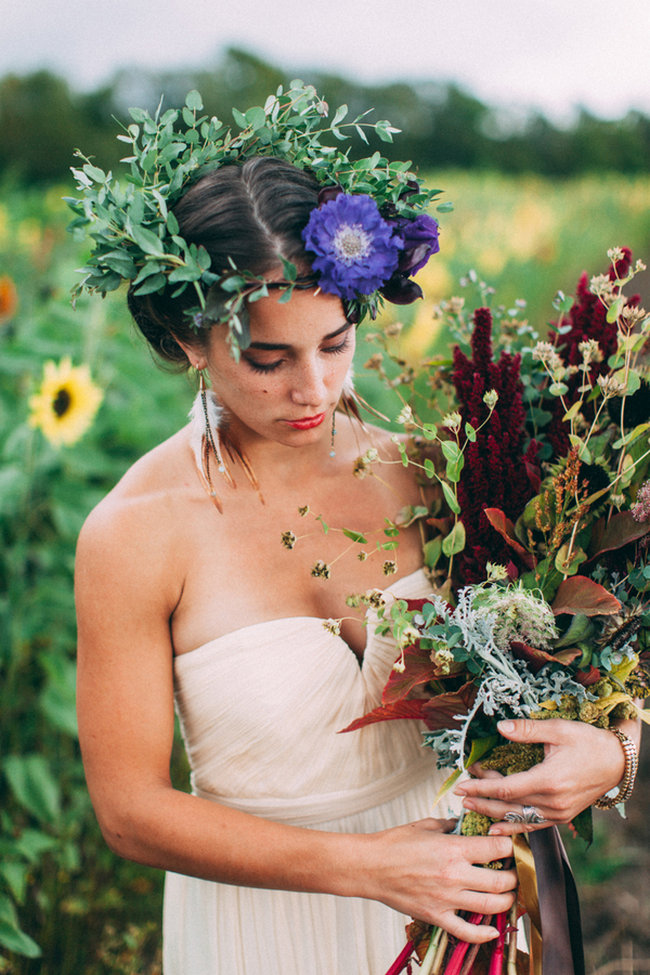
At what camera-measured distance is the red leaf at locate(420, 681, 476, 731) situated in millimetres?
1167

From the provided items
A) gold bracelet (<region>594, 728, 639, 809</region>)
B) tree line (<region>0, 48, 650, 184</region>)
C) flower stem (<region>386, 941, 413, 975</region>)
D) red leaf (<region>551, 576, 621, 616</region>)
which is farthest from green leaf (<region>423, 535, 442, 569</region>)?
tree line (<region>0, 48, 650, 184</region>)

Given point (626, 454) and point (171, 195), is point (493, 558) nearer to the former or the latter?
point (626, 454)

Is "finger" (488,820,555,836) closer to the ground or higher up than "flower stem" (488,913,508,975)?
higher up

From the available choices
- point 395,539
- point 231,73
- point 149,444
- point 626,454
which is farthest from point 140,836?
point 231,73

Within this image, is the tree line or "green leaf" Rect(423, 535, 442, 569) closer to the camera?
"green leaf" Rect(423, 535, 442, 569)

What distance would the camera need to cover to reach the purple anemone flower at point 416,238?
1.24m

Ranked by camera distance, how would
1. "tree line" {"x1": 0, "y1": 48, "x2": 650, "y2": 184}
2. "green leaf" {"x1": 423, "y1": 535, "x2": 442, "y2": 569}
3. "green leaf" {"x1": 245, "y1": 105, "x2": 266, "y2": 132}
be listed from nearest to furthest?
"green leaf" {"x1": 245, "y1": 105, "x2": 266, "y2": 132} < "green leaf" {"x1": 423, "y1": 535, "x2": 442, "y2": 569} < "tree line" {"x1": 0, "y1": 48, "x2": 650, "y2": 184}

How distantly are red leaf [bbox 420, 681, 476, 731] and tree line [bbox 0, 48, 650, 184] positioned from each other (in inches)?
395

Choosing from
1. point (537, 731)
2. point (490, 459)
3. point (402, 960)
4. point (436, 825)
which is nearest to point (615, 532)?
point (490, 459)

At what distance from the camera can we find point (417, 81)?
1870cm

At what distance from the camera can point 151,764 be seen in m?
1.34

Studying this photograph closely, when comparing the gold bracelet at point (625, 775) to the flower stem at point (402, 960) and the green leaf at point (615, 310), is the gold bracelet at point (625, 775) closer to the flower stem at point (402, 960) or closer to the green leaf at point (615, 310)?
the flower stem at point (402, 960)

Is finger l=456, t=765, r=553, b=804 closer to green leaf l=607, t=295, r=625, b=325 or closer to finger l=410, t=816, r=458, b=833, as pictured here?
finger l=410, t=816, r=458, b=833

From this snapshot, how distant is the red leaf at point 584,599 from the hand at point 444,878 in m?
0.39
